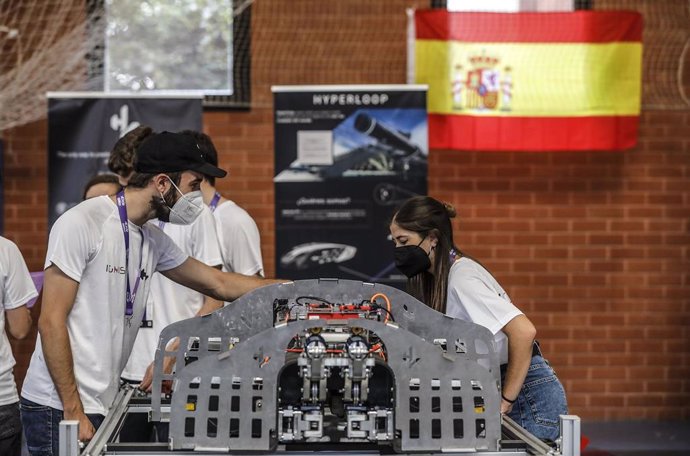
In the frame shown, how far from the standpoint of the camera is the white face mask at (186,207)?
2938 mm

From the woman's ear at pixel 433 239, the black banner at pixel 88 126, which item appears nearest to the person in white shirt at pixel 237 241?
the woman's ear at pixel 433 239

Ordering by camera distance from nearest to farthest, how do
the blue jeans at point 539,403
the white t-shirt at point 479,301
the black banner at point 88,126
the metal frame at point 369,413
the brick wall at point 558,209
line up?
the metal frame at point 369,413 < the white t-shirt at point 479,301 < the blue jeans at point 539,403 < the black banner at point 88,126 < the brick wall at point 558,209

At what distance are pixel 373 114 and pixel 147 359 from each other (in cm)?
276

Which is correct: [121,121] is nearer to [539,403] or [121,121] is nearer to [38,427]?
[38,427]

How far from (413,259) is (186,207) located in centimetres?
76

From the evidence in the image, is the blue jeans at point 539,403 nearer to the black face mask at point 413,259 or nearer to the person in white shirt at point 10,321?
the black face mask at point 413,259

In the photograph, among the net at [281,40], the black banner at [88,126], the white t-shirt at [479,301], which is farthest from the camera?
the net at [281,40]

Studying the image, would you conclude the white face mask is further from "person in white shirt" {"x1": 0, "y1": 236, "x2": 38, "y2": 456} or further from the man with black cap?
"person in white shirt" {"x1": 0, "y1": 236, "x2": 38, "y2": 456}

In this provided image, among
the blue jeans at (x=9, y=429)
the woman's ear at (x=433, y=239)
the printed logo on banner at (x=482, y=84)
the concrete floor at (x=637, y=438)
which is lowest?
the concrete floor at (x=637, y=438)

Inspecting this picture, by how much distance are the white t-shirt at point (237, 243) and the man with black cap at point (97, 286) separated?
1.14 m

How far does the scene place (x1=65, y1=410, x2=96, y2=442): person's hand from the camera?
2.73 metres

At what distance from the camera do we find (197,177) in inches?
116

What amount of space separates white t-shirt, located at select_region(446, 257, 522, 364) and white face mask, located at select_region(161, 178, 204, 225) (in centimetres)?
82

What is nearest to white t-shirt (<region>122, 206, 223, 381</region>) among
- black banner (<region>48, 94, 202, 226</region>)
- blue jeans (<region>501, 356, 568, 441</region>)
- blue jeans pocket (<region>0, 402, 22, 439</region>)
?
blue jeans pocket (<region>0, 402, 22, 439</region>)
